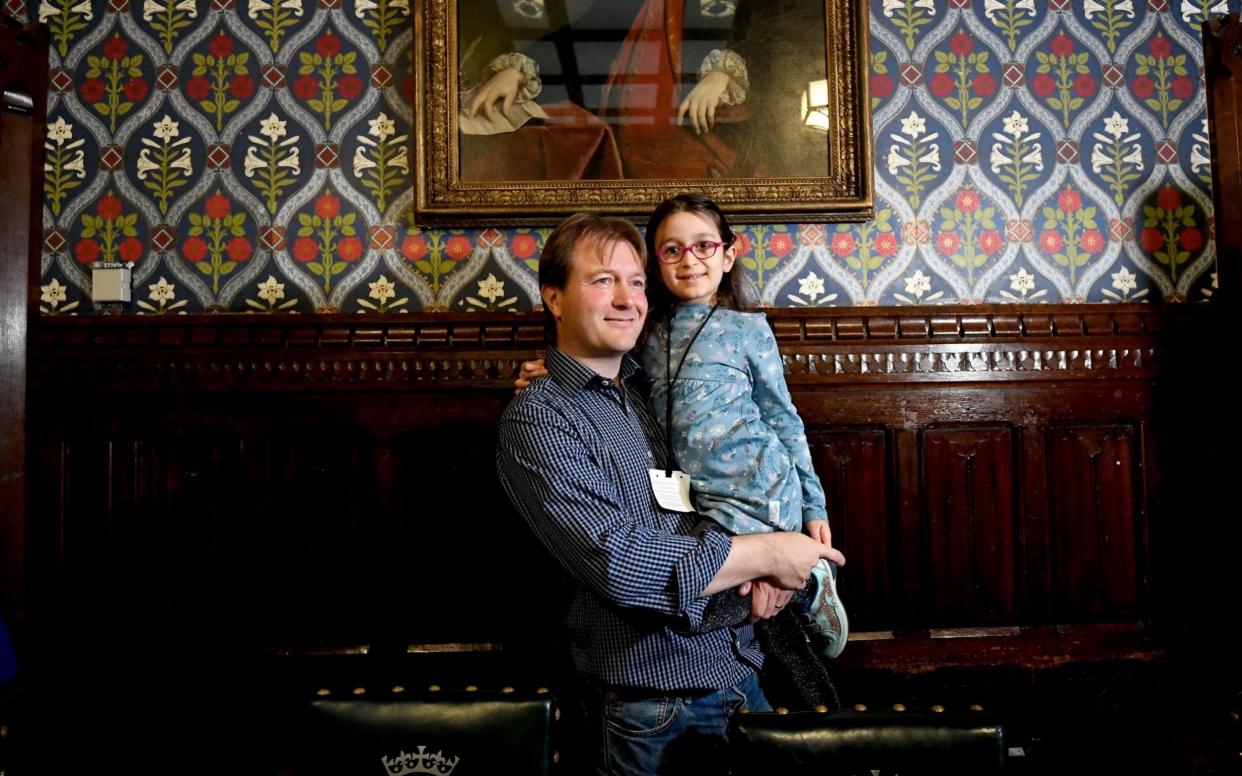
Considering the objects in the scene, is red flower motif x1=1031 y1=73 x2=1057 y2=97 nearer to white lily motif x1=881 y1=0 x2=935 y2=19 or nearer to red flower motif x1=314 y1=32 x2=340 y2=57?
white lily motif x1=881 y1=0 x2=935 y2=19

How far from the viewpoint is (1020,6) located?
246 centimetres

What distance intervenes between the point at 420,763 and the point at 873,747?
0.87 metres

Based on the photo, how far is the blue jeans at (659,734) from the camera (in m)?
1.44

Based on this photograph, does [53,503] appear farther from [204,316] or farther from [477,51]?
[477,51]

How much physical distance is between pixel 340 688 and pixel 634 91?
88.1 inches

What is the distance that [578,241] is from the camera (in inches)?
61.2

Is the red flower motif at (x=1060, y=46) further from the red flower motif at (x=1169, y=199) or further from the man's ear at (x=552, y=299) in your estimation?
the man's ear at (x=552, y=299)

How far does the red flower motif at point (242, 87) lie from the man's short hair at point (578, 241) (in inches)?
62.6

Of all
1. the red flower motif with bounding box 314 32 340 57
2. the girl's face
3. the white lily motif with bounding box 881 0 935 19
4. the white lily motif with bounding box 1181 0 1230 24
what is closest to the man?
the girl's face

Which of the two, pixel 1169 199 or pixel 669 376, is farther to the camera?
pixel 1169 199

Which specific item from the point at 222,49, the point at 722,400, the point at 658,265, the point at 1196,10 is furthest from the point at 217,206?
the point at 1196,10

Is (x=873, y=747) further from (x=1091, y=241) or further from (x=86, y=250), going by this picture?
(x=86, y=250)

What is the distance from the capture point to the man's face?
4.99ft

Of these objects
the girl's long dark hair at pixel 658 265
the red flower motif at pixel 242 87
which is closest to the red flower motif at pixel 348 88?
the red flower motif at pixel 242 87
